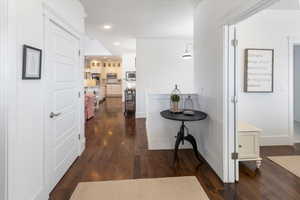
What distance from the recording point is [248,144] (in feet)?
9.15

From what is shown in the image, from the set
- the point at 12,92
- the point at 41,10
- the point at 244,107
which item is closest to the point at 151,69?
the point at 244,107

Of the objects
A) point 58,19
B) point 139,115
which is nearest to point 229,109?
point 58,19

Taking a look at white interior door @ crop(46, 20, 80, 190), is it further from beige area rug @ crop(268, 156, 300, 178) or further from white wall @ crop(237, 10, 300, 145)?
beige area rug @ crop(268, 156, 300, 178)

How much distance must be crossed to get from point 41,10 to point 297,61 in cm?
702

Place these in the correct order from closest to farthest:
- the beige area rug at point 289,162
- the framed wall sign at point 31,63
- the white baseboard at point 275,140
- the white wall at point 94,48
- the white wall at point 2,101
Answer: the white wall at point 2,101, the framed wall sign at point 31,63, the beige area rug at point 289,162, the white baseboard at point 275,140, the white wall at point 94,48

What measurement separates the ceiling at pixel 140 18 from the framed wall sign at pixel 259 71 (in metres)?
1.56

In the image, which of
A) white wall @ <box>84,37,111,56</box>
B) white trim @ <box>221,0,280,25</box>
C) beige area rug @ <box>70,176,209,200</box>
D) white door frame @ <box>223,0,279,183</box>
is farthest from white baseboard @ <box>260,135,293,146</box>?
white wall @ <box>84,37,111,56</box>

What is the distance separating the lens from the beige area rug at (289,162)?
109 inches

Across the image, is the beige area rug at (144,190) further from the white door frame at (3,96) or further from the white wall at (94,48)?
the white wall at (94,48)

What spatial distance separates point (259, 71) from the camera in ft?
12.2

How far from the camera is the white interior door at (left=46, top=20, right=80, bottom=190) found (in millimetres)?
2258

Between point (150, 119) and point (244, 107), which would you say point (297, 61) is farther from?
point (150, 119)

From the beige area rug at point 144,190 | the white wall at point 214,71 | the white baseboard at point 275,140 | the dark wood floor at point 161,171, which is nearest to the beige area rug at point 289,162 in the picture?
the dark wood floor at point 161,171

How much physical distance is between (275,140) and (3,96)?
4515mm
